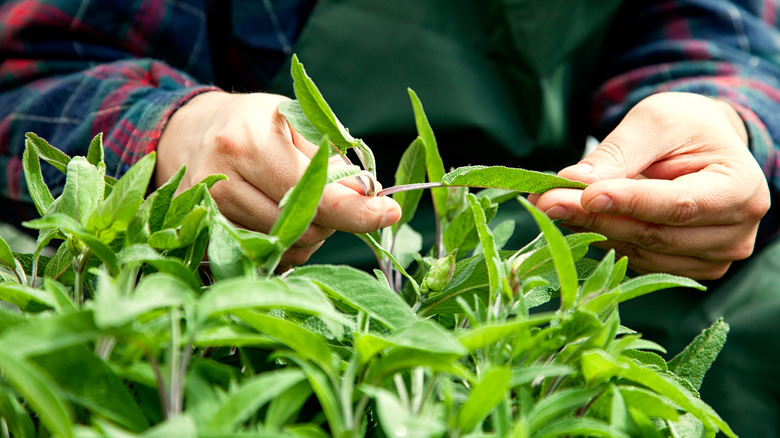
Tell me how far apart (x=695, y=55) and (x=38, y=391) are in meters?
0.82

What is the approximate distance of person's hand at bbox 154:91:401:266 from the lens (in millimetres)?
321

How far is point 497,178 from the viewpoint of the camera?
0.92 ft

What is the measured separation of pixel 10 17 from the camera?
665mm

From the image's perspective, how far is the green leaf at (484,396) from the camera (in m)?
0.16

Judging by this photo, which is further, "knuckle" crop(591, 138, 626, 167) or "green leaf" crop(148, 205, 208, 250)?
"knuckle" crop(591, 138, 626, 167)

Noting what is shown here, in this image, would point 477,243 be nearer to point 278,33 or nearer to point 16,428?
point 16,428

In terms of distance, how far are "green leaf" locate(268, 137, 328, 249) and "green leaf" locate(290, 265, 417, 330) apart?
0.02 meters

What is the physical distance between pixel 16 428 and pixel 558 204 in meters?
0.30

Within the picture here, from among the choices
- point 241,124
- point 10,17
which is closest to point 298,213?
point 241,124

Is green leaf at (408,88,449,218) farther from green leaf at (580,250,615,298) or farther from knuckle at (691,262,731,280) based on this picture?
knuckle at (691,262,731,280)

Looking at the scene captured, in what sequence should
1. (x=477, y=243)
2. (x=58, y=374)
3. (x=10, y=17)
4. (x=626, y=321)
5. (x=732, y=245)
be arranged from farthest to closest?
(x=626, y=321) → (x=10, y=17) → (x=732, y=245) → (x=477, y=243) → (x=58, y=374)

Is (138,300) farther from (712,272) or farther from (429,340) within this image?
(712,272)

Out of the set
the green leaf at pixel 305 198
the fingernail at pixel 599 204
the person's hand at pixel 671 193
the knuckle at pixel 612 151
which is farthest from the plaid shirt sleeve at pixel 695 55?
the green leaf at pixel 305 198

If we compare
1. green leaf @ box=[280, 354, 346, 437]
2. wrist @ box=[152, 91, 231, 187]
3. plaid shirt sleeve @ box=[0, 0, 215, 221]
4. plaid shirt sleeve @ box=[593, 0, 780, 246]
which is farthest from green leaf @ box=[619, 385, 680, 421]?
plaid shirt sleeve @ box=[593, 0, 780, 246]
